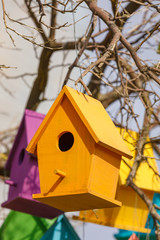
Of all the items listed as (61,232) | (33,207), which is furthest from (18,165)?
(61,232)

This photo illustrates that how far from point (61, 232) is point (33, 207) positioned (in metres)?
0.31

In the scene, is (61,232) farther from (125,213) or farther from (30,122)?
(30,122)

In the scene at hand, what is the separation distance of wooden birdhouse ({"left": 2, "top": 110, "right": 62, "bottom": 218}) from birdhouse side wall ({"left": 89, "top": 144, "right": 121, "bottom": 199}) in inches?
40.2

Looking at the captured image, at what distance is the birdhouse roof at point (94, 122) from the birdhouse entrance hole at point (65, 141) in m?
0.11

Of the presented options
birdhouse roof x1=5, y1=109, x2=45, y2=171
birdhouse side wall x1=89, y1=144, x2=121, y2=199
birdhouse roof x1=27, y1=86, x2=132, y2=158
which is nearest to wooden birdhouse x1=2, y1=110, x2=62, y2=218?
birdhouse roof x1=5, y1=109, x2=45, y2=171

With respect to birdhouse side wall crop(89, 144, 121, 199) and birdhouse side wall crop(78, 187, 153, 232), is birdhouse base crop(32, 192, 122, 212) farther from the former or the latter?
birdhouse side wall crop(78, 187, 153, 232)

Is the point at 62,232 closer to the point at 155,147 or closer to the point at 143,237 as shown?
the point at 143,237

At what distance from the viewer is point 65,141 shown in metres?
2.09

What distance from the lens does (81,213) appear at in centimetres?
296

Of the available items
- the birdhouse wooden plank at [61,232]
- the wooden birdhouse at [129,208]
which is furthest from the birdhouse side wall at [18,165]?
the wooden birdhouse at [129,208]

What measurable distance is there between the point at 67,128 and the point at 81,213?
45.4 inches

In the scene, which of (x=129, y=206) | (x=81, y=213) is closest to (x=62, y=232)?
(x=81, y=213)

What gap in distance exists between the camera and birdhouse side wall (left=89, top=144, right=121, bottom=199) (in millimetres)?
1844

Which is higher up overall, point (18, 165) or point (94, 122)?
point (94, 122)
